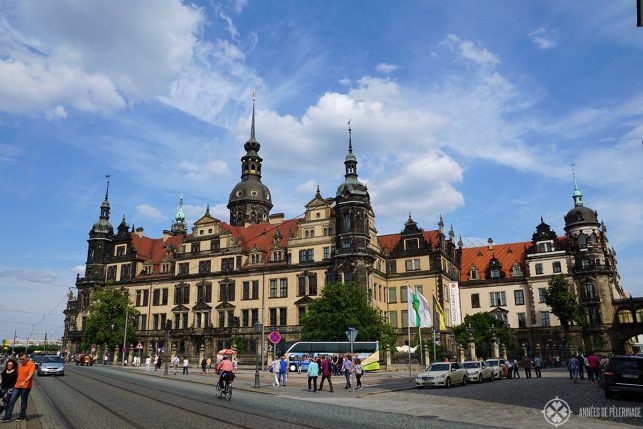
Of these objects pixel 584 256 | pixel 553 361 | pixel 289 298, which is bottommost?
pixel 553 361

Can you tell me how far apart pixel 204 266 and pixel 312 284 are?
1902cm

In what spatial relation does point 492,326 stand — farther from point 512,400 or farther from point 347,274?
point 512,400

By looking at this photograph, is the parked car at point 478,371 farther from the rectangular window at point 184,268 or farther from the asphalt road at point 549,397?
the rectangular window at point 184,268

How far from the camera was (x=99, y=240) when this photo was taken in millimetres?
90938

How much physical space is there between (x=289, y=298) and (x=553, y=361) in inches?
1360

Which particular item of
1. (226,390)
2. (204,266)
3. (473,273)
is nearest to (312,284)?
(204,266)

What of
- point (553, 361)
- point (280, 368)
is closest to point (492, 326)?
point (553, 361)

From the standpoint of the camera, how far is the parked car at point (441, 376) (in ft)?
97.8

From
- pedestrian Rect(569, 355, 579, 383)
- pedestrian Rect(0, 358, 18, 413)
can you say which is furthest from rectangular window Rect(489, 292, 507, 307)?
pedestrian Rect(0, 358, 18, 413)

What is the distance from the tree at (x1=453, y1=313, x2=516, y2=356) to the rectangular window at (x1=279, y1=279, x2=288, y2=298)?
23.2 m

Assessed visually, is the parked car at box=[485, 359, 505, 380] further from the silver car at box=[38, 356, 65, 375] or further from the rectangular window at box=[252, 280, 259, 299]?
the rectangular window at box=[252, 280, 259, 299]

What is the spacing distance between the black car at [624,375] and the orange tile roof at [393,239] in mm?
52973

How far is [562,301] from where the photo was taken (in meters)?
66.6

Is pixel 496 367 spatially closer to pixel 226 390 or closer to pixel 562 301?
pixel 226 390
